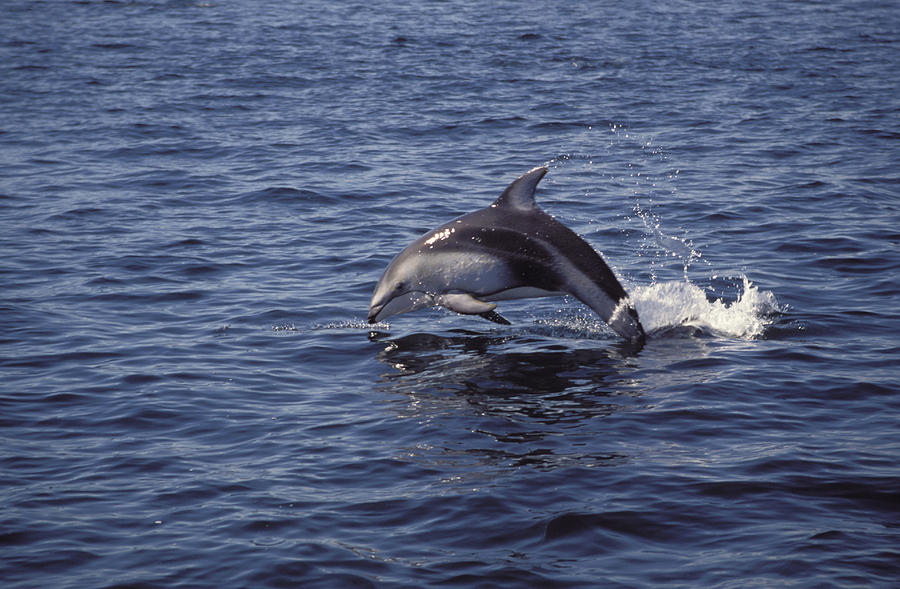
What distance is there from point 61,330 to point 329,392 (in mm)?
3895

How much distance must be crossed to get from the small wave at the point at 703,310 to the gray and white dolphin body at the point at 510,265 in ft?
2.80

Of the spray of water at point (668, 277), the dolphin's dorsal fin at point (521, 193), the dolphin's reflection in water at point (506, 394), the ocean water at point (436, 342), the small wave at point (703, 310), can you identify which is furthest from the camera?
the spray of water at point (668, 277)

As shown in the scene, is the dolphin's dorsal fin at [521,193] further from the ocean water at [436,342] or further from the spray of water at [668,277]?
the spray of water at [668,277]

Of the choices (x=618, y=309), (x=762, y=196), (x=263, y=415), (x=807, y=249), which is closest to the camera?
(x=263, y=415)

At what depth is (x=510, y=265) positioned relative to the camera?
11.6 metres

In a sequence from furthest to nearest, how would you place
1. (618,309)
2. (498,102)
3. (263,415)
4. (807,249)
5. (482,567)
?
1. (498,102)
2. (807,249)
3. (618,309)
4. (263,415)
5. (482,567)

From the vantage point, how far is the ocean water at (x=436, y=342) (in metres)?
7.78

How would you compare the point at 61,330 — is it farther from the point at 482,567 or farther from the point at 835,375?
the point at 835,375

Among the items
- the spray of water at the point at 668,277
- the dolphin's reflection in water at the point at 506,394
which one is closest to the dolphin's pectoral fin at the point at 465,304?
the dolphin's reflection in water at the point at 506,394

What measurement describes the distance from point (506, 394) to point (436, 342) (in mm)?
2055

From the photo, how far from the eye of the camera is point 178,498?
28.0ft

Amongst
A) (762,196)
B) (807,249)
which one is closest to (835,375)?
(807,249)

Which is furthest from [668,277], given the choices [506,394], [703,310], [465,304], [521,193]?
[506,394]

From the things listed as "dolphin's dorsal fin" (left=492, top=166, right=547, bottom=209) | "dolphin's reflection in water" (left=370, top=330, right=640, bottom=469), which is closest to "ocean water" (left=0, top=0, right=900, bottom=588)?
"dolphin's reflection in water" (left=370, top=330, right=640, bottom=469)
